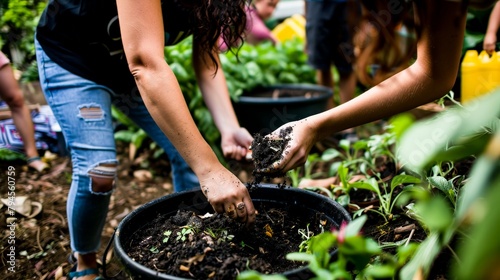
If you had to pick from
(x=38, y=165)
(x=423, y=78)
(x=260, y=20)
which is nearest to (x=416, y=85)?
(x=423, y=78)

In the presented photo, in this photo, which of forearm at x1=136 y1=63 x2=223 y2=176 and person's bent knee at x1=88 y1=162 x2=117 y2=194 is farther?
person's bent knee at x1=88 y1=162 x2=117 y2=194

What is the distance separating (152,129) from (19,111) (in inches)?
50.5

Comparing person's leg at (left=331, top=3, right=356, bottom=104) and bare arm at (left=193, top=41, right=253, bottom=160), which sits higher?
bare arm at (left=193, top=41, right=253, bottom=160)

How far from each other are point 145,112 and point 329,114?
0.96 metres

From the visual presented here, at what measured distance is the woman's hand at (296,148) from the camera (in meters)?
1.15

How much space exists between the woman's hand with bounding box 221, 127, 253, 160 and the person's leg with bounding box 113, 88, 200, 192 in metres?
0.22

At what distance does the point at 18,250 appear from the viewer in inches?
80.4

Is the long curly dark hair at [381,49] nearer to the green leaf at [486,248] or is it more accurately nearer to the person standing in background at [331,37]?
the person standing in background at [331,37]

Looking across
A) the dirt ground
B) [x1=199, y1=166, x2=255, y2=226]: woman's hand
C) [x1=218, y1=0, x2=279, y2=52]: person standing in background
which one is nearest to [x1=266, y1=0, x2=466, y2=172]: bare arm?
[x1=199, y1=166, x2=255, y2=226]: woman's hand

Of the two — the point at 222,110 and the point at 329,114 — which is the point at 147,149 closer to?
the point at 222,110

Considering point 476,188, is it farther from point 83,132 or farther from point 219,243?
point 83,132

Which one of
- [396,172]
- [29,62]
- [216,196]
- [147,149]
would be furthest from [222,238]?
[29,62]

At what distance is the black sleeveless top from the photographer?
60.1 inches

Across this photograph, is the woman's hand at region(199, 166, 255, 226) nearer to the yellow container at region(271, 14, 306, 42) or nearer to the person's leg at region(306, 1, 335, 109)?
the person's leg at region(306, 1, 335, 109)
